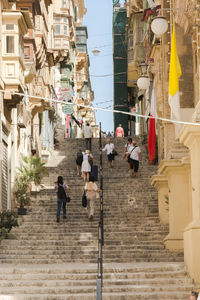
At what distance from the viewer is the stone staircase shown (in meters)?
Answer: 15.2

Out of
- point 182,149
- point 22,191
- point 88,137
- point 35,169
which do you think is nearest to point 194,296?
point 182,149

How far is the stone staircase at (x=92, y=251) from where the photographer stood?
599 inches

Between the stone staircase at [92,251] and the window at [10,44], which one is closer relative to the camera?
the stone staircase at [92,251]

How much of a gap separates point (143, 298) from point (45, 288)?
220cm

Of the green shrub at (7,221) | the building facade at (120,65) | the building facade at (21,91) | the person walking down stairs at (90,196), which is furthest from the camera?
the building facade at (120,65)

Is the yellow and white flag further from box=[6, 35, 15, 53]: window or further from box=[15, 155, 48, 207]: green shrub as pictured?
box=[15, 155, 48, 207]: green shrub

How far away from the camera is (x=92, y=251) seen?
1930cm

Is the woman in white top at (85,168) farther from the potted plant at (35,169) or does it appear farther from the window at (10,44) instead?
the window at (10,44)

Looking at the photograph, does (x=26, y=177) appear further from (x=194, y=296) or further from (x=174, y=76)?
(x=194, y=296)

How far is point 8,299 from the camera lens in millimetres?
14375

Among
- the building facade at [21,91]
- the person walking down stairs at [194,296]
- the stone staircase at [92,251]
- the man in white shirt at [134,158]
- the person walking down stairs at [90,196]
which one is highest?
the building facade at [21,91]

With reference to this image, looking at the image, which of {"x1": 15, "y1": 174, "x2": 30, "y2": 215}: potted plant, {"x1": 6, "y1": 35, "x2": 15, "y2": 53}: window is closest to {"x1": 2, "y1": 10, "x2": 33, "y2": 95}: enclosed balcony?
{"x1": 6, "y1": 35, "x2": 15, "y2": 53}: window

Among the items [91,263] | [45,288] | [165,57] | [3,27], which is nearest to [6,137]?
[3,27]

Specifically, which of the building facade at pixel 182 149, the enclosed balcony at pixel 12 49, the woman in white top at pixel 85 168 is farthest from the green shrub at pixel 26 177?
the building facade at pixel 182 149
